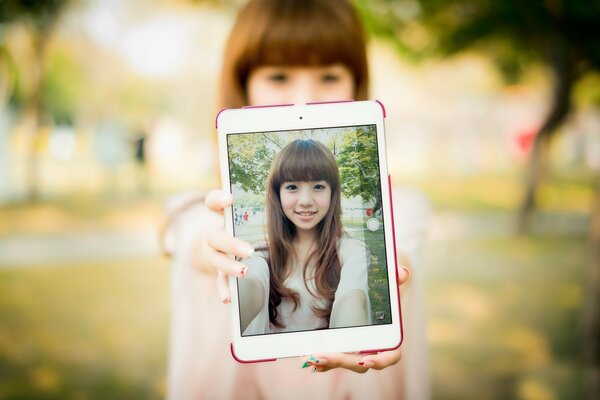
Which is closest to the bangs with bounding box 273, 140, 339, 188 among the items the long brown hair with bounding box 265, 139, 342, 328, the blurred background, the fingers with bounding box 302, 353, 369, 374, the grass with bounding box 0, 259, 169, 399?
the long brown hair with bounding box 265, 139, 342, 328

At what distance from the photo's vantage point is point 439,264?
2141 mm

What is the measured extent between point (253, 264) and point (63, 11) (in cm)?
175

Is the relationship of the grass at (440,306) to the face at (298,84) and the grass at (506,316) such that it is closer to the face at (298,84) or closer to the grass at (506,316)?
the grass at (506,316)

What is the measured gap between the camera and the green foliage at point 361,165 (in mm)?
671

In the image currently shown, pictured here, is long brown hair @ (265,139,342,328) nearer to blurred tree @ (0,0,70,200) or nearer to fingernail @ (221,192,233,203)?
fingernail @ (221,192,233,203)

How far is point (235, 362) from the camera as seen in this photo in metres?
0.91

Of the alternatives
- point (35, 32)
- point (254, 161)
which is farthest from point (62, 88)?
point (254, 161)

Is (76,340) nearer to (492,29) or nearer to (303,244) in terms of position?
(303,244)

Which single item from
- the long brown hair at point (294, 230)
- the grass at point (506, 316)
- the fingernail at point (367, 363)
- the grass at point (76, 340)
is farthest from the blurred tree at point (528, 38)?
the fingernail at point (367, 363)

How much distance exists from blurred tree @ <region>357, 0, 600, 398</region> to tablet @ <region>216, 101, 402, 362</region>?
1.56 meters

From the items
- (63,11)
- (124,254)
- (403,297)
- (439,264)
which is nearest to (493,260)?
(439,264)

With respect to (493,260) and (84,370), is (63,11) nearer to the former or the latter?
(84,370)

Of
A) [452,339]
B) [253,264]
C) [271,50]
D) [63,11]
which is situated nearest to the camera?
[253,264]

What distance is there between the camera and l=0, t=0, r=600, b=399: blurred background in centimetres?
199
